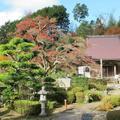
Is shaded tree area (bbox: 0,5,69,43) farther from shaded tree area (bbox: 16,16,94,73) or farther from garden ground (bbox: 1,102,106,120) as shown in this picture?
garden ground (bbox: 1,102,106,120)

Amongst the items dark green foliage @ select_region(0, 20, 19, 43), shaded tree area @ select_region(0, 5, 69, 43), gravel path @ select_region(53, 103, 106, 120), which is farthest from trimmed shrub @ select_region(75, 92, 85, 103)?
shaded tree area @ select_region(0, 5, 69, 43)

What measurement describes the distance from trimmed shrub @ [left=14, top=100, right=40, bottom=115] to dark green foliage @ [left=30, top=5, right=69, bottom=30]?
39.4 metres

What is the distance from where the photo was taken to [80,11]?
2795 inches

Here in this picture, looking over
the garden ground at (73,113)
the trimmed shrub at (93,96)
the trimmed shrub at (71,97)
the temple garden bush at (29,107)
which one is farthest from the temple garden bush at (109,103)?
the trimmed shrub at (71,97)

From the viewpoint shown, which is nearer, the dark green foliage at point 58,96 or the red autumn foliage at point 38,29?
the dark green foliage at point 58,96

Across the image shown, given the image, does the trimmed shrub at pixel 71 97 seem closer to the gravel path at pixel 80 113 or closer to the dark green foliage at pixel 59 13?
the gravel path at pixel 80 113

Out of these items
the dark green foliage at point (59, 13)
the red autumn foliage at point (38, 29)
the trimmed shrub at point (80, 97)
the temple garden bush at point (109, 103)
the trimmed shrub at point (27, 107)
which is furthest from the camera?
the dark green foliage at point (59, 13)

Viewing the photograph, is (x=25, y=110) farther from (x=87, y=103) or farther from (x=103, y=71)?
(x=103, y=71)

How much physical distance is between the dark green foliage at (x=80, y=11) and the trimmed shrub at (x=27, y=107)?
50842 mm

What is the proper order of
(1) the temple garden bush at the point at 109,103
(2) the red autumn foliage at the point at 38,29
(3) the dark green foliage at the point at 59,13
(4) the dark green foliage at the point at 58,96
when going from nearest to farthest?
(1) the temple garden bush at the point at 109,103, (4) the dark green foliage at the point at 58,96, (2) the red autumn foliage at the point at 38,29, (3) the dark green foliage at the point at 59,13

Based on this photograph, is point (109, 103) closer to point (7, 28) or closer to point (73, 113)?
point (73, 113)

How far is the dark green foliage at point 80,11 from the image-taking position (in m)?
70.9

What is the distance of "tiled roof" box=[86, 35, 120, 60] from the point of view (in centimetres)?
4509

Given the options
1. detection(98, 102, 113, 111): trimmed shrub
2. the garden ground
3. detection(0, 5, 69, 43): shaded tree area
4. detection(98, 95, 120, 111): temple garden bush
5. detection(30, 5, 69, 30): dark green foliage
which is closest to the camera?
the garden ground
